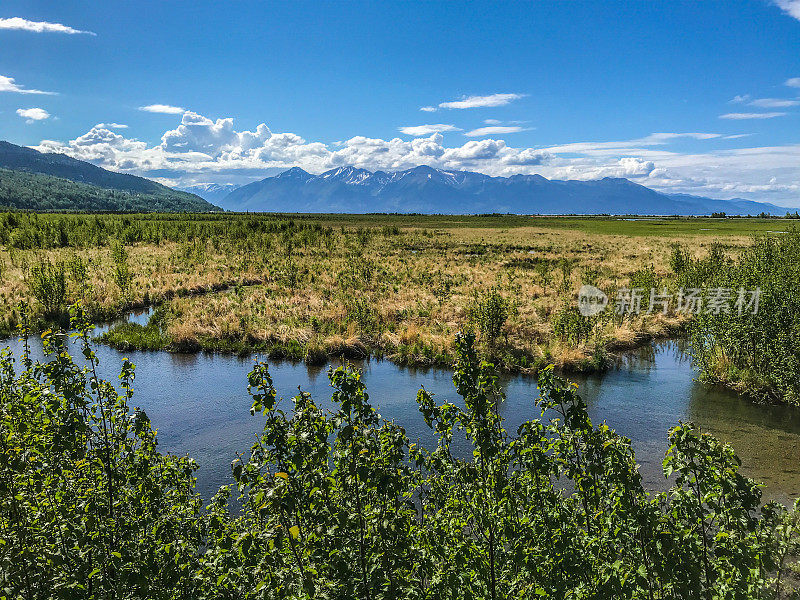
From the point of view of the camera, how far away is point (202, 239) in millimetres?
67875

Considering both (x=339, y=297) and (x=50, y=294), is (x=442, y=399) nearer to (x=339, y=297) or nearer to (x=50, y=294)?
(x=339, y=297)

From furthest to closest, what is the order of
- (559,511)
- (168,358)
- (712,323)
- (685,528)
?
(168,358)
(712,323)
(559,511)
(685,528)

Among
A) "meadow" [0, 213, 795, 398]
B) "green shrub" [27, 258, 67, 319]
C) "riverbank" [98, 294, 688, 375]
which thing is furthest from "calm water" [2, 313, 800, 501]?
"green shrub" [27, 258, 67, 319]

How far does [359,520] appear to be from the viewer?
5.68 m

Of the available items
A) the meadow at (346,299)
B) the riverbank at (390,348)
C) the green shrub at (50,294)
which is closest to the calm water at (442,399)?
the riverbank at (390,348)

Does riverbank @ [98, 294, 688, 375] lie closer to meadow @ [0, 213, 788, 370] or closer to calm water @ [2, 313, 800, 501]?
meadow @ [0, 213, 788, 370]

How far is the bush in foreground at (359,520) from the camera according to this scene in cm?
531

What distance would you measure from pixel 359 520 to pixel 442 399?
13.6 m

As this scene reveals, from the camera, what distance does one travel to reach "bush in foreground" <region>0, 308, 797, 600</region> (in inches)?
209

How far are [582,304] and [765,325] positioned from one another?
13877 mm

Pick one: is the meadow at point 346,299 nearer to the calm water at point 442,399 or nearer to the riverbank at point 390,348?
the riverbank at point 390,348

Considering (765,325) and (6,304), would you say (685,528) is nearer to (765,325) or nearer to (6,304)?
(765,325)

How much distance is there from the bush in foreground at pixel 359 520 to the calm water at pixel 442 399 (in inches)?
250

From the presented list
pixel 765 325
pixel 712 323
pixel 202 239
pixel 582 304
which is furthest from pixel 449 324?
pixel 202 239
